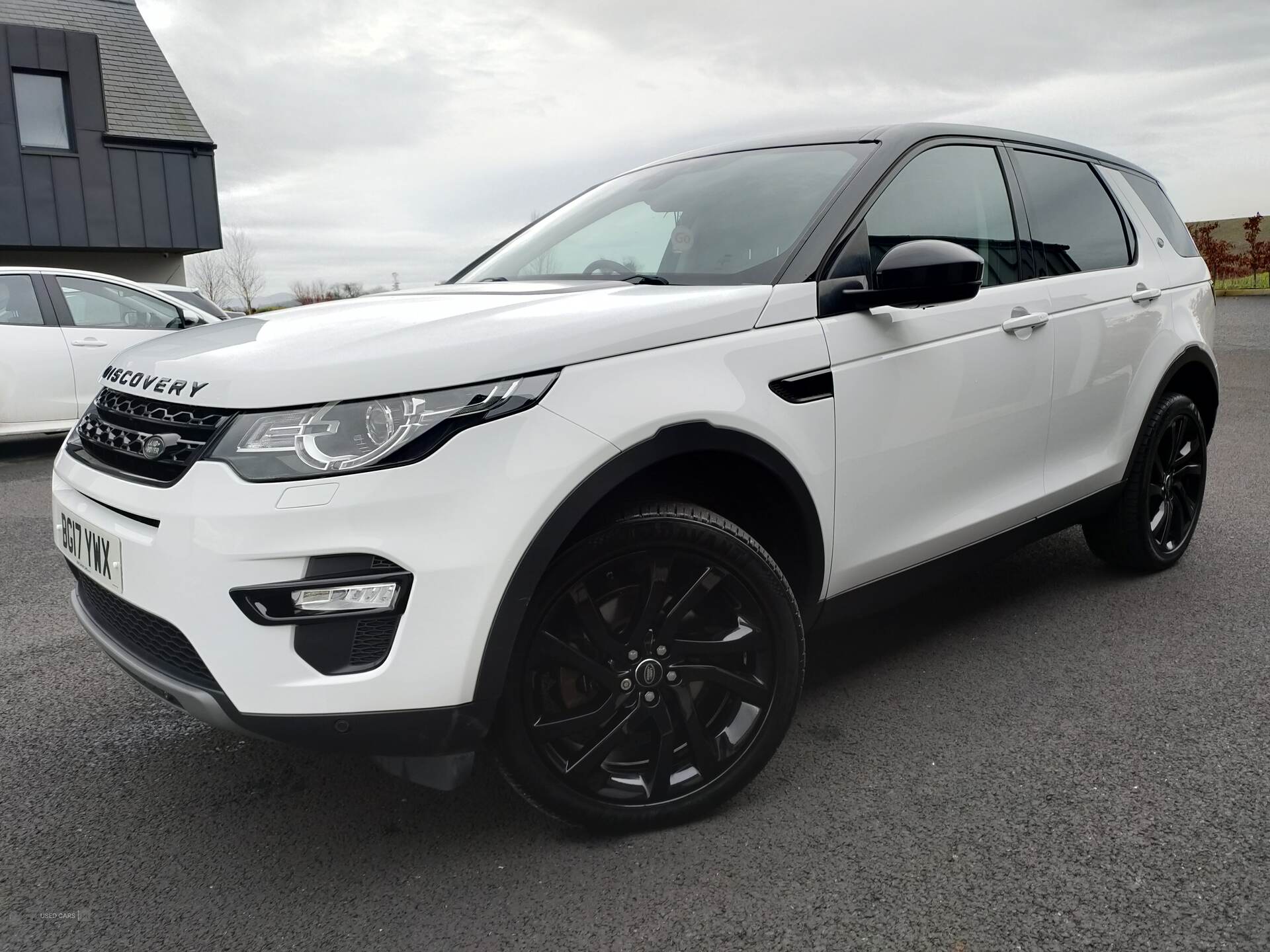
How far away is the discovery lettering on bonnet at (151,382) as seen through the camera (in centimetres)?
203

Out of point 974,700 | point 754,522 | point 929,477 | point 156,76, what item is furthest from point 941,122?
point 156,76

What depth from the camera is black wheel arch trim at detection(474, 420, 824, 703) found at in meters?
1.94

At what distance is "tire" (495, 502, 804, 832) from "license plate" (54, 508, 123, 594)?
857 millimetres

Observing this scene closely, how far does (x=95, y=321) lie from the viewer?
821 centimetres

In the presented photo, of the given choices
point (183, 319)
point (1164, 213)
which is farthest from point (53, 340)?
point (1164, 213)

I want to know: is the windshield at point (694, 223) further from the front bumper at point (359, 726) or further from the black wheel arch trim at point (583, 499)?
the front bumper at point (359, 726)

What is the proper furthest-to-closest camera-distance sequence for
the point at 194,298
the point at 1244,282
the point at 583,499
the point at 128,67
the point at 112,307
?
the point at 1244,282, the point at 128,67, the point at 194,298, the point at 112,307, the point at 583,499

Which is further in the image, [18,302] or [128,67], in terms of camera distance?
[128,67]

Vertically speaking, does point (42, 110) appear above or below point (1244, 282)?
above

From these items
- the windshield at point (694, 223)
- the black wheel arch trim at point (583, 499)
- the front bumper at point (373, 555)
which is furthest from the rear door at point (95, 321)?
the black wheel arch trim at point (583, 499)

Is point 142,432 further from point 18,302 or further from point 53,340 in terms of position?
point 18,302

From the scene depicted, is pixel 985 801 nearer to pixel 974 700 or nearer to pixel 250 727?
pixel 974 700

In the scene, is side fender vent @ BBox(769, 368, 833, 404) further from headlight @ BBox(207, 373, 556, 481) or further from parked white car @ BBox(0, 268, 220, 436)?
parked white car @ BBox(0, 268, 220, 436)

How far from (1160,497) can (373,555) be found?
11.2ft
